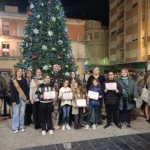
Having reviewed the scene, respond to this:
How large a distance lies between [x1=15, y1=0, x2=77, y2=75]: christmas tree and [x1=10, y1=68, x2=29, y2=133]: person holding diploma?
159 cm

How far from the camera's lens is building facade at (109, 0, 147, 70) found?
90.4 feet

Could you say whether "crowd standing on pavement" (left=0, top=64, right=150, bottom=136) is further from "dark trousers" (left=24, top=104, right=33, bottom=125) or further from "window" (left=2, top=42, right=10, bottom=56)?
"window" (left=2, top=42, right=10, bottom=56)

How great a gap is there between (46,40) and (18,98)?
113 inches

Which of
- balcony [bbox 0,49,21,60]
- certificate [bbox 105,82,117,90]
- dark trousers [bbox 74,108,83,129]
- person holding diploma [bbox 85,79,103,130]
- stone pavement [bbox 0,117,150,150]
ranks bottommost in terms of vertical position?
stone pavement [bbox 0,117,150,150]

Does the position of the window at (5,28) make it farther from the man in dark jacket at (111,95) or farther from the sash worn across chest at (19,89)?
the man in dark jacket at (111,95)

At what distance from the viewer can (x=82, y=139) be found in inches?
196

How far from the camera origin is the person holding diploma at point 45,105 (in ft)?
17.5

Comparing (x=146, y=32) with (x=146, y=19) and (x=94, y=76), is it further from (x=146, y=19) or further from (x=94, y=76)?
(x=94, y=76)

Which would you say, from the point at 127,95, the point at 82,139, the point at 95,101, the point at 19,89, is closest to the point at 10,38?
the point at 19,89

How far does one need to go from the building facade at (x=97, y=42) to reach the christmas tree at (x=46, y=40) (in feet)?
101

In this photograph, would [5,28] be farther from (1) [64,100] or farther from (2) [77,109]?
(2) [77,109]

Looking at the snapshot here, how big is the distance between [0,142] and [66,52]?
161 inches

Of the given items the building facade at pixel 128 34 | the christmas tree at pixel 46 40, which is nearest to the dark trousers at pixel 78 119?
the christmas tree at pixel 46 40

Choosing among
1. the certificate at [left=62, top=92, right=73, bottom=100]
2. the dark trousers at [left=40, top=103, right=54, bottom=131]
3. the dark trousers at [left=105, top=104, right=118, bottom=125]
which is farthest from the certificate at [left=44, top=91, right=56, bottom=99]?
the dark trousers at [left=105, top=104, right=118, bottom=125]
